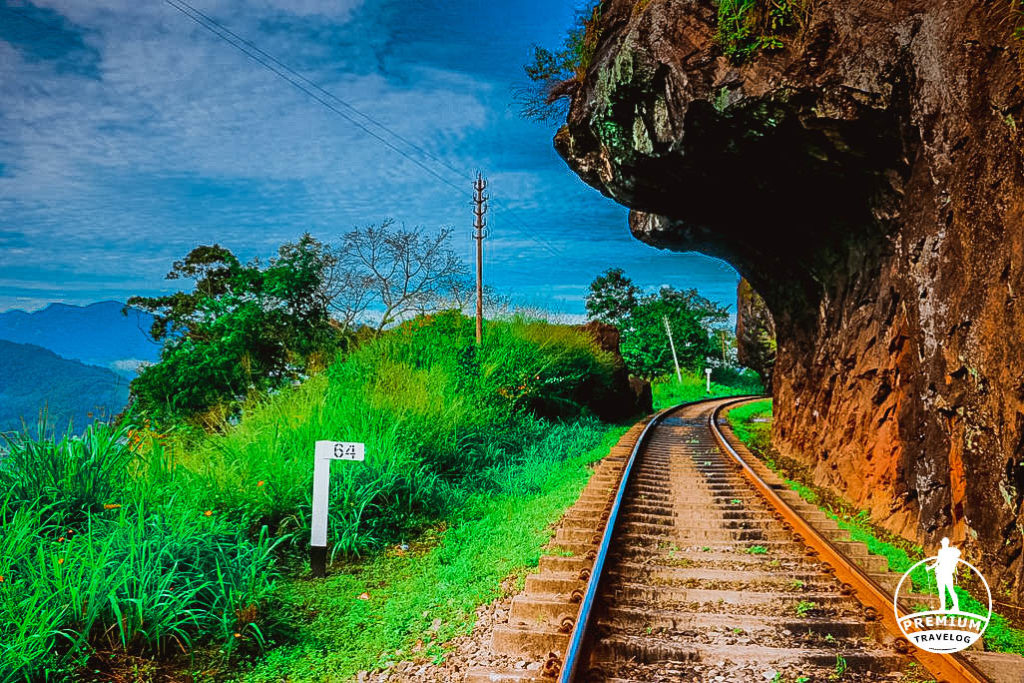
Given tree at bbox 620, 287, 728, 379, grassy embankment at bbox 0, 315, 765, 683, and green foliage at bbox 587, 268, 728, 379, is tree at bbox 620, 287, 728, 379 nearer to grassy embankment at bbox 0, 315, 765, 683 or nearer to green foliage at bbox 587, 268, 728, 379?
green foliage at bbox 587, 268, 728, 379

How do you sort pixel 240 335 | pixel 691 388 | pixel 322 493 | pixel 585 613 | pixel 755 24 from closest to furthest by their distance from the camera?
pixel 585 613
pixel 322 493
pixel 755 24
pixel 240 335
pixel 691 388

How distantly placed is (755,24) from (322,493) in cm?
690

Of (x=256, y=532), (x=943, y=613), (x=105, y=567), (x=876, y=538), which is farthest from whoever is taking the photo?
(x=876, y=538)

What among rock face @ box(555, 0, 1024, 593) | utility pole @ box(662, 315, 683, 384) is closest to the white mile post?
rock face @ box(555, 0, 1024, 593)

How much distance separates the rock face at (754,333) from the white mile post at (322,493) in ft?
80.8

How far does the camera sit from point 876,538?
6.55 m

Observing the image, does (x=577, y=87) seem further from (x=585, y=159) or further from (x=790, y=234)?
(x=790, y=234)

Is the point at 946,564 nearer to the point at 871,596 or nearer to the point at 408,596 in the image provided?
the point at 871,596

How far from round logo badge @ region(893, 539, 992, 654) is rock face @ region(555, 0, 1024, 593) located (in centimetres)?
20

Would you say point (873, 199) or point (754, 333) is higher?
point (754, 333)

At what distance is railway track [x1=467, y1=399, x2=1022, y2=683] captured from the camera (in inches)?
132

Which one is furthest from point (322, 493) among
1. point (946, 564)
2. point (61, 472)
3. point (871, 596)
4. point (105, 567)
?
point (946, 564)

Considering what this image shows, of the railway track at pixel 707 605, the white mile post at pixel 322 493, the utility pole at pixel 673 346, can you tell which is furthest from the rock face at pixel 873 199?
the utility pole at pixel 673 346

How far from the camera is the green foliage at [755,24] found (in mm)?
7312
